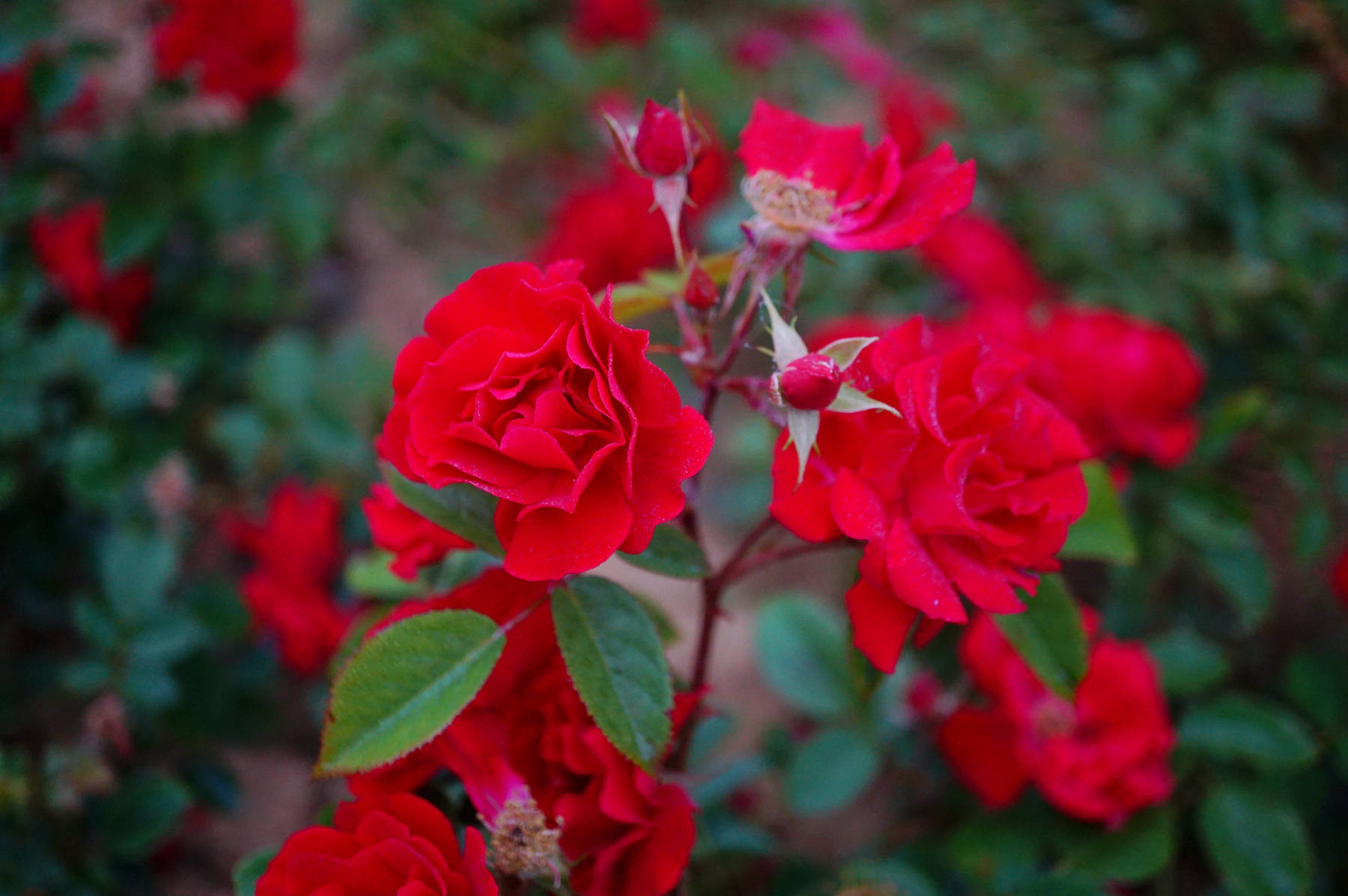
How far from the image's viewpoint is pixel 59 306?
1637 mm

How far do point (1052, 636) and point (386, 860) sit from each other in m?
0.58

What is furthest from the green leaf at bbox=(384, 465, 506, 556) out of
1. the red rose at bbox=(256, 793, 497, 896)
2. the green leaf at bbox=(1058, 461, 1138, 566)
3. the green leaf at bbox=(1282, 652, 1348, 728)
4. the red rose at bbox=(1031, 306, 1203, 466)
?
the green leaf at bbox=(1282, 652, 1348, 728)

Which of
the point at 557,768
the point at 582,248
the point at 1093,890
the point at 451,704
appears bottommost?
the point at 1093,890

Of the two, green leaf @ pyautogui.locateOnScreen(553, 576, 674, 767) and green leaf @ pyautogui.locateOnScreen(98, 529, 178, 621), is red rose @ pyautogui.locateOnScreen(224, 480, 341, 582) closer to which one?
green leaf @ pyautogui.locateOnScreen(98, 529, 178, 621)

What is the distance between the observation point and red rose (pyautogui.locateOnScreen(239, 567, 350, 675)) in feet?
→ 4.11

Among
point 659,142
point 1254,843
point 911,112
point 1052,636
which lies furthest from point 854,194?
point 911,112

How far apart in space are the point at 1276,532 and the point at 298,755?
1.90m

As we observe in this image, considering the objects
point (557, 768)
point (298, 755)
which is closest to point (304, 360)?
point (298, 755)

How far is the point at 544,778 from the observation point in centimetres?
70

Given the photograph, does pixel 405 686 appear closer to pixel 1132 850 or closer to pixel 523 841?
pixel 523 841

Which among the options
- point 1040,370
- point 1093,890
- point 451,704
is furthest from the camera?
point 1040,370

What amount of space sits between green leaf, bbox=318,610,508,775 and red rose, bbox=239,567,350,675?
2.08 ft

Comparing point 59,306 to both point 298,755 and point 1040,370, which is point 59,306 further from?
point 1040,370

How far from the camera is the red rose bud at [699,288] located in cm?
68
